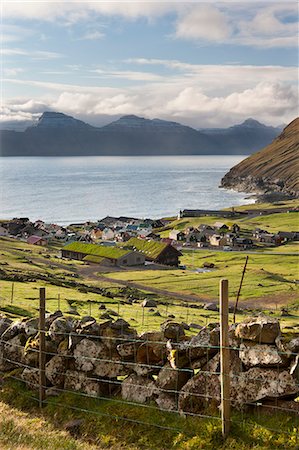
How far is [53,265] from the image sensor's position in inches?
4483

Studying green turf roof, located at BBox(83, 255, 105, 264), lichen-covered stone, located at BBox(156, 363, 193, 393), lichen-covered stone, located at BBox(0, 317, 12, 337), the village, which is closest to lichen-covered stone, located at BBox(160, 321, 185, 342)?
lichen-covered stone, located at BBox(156, 363, 193, 393)

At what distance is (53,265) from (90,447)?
10203 cm

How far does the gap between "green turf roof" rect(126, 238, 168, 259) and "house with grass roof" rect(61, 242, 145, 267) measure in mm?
4022

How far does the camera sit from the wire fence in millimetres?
13289

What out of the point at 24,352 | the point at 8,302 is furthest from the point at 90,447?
the point at 8,302

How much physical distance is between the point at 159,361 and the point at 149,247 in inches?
4904

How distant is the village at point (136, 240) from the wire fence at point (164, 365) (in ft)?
354

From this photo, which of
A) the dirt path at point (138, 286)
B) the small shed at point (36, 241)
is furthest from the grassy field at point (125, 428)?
the small shed at point (36, 241)

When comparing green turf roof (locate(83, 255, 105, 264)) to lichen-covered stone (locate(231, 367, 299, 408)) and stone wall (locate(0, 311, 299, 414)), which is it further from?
lichen-covered stone (locate(231, 367, 299, 408))

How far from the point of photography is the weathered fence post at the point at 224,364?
43.2 ft

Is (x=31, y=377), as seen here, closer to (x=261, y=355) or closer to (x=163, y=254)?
(x=261, y=355)

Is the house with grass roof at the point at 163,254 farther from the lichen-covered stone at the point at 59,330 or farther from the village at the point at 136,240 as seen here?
the lichen-covered stone at the point at 59,330

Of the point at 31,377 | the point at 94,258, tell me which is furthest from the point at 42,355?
the point at 94,258

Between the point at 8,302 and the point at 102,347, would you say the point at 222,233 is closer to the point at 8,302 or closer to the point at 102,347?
the point at 8,302
